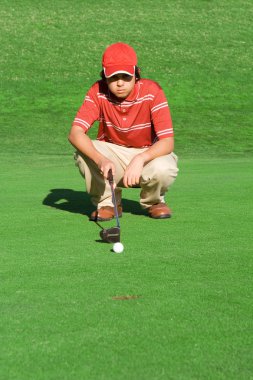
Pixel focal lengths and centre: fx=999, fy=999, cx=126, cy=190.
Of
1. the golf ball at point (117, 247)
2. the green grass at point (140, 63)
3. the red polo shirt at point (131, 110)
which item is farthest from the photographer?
the green grass at point (140, 63)

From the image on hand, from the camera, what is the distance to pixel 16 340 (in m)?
4.08

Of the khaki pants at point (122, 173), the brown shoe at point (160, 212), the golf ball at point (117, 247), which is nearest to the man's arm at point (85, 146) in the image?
the khaki pants at point (122, 173)

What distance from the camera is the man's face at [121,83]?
301 inches

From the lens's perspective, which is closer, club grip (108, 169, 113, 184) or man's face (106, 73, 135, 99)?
club grip (108, 169, 113, 184)

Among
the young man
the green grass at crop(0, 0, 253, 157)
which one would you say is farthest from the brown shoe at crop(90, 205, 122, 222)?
the green grass at crop(0, 0, 253, 157)

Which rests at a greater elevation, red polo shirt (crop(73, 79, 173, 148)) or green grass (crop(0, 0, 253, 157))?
red polo shirt (crop(73, 79, 173, 148))

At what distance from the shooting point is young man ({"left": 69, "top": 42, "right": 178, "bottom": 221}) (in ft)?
24.6

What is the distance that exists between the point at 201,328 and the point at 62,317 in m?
0.63

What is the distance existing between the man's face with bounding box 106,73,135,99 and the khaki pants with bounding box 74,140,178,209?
0.68 metres

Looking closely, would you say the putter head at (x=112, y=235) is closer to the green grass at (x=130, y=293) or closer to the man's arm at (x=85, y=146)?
the green grass at (x=130, y=293)

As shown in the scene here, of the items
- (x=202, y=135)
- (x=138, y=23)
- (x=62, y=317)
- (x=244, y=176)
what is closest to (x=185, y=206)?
(x=244, y=176)

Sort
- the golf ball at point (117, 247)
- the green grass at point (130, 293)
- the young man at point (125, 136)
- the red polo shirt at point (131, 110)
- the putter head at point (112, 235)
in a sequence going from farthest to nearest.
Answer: the red polo shirt at point (131, 110)
the young man at point (125, 136)
the putter head at point (112, 235)
the golf ball at point (117, 247)
the green grass at point (130, 293)

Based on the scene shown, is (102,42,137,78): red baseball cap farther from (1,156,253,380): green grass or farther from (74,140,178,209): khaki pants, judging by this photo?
(1,156,253,380): green grass

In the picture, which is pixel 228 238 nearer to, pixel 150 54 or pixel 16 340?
pixel 16 340
